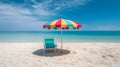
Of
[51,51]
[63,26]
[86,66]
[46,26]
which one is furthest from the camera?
[51,51]

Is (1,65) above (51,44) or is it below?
below

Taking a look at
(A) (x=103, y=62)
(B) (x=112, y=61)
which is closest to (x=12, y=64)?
(A) (x=103, y=62)

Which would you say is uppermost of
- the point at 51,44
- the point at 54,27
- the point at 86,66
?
the point at 54,27

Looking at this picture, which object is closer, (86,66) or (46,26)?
(86,66)

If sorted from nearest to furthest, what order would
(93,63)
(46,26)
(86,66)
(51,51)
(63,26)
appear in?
(86,66), (93,63), (63,26), (46,26), (51,51)

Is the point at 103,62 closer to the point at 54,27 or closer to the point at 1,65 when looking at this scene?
the point at 54,27

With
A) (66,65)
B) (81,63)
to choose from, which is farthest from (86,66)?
(66,65)

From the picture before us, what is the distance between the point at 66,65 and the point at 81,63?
23.3 inches

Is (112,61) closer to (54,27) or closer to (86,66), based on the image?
(86,66)

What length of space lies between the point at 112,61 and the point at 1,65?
404 cm

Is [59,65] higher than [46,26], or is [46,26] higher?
[46,26]

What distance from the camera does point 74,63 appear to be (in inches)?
184

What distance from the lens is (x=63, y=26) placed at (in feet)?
Answer: 17.9

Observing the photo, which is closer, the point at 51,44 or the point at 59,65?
the point at 59,65
